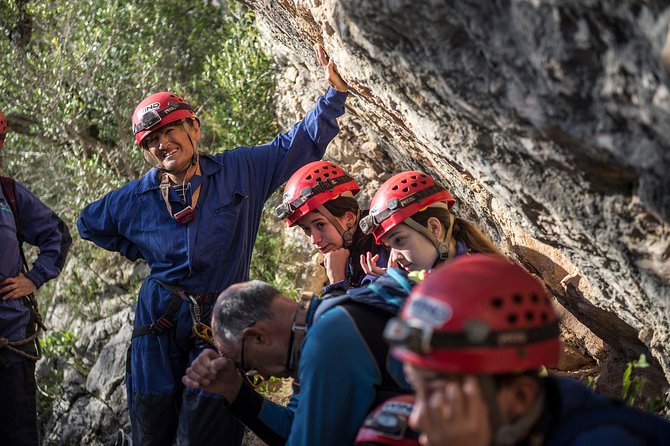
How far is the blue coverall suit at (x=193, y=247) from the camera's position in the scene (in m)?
5.59

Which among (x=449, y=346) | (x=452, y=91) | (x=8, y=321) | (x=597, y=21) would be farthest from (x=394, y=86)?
(x=8, y=321)

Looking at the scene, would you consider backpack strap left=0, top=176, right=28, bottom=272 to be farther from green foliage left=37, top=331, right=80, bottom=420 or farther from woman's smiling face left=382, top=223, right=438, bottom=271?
green foliage left=37, top=331, right=80, bottom=420

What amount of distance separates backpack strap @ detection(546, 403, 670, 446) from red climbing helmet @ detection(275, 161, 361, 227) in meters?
3.19

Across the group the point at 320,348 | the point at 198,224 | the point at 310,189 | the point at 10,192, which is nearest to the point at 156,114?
the point at 198,224

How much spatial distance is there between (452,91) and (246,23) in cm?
677

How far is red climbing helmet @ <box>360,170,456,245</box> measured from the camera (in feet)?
16.6

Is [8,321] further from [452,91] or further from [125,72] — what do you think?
[125,72]

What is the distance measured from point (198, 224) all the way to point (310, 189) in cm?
76

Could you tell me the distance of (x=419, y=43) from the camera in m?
3.47

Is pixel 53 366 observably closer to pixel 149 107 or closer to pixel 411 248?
pixel 149 107

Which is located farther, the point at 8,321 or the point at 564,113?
the point at 8,321

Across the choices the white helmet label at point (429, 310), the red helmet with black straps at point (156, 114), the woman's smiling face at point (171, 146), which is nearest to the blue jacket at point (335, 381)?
the white helmet label at point (429, 310)

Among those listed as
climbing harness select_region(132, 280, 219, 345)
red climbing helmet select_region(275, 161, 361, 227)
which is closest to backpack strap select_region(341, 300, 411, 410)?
red climbing helmet select_region(275, 161, 361, 227)

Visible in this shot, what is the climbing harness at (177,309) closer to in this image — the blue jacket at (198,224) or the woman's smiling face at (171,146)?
the blue jacket at (198,224)
